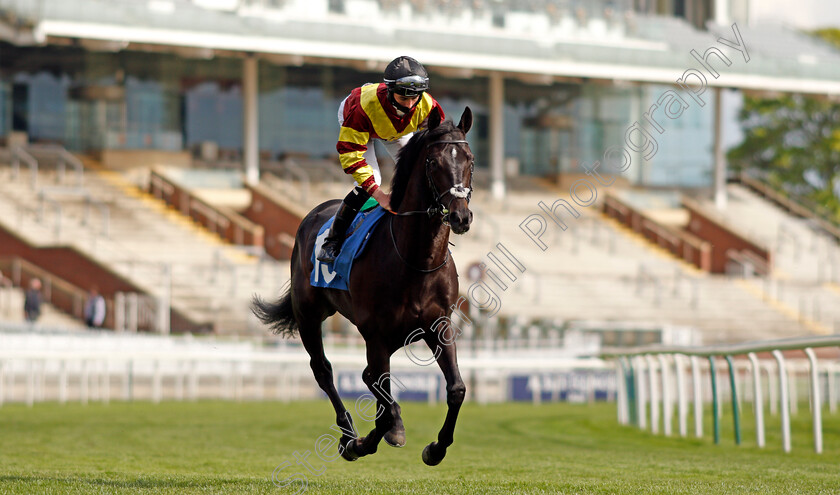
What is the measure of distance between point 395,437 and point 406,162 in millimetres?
1302

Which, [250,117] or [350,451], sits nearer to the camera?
[350,451]

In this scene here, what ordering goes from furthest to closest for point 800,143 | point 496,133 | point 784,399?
point 800,143
point 496,133
point 784,399

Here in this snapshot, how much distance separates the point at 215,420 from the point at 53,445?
3.27m

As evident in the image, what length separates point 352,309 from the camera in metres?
6.23

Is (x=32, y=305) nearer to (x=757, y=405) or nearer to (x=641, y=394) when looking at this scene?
(x=641, y=394)

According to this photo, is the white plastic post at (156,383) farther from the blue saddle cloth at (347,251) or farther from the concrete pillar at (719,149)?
the concrete pillar at (719,149)

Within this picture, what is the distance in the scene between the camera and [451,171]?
5336 mm

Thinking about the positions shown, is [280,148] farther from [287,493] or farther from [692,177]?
[287,493]

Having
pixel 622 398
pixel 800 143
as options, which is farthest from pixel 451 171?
pixel 800 143

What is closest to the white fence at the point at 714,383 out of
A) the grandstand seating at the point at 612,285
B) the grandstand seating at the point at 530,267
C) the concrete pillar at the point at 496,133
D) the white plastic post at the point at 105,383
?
the grandstand seating at the point at 530,267

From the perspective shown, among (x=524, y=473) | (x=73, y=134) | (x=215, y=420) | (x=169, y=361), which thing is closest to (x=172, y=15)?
(x=73, y=134)

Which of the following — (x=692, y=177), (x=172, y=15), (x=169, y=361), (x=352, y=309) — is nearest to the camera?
(x=352, y=309)

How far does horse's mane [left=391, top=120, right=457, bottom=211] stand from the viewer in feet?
18.7

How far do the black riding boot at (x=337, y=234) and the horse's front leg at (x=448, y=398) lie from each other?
2.85 feet
